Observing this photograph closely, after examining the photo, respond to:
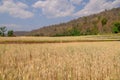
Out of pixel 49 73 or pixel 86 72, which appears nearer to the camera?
pixel 49 73

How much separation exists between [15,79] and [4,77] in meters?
0.23

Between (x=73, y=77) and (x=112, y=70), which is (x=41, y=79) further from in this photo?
(x=112, y=70)

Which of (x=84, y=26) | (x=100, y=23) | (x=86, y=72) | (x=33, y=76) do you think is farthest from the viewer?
(x=84, y=26)

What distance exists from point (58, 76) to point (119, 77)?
1.50 metres

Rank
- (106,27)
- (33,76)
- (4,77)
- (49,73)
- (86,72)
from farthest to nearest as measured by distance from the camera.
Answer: (106,27), (86,72), (49,73), (33,76), (4,77)

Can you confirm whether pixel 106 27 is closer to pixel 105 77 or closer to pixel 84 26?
pixel 84 26

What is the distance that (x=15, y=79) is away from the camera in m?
4.50

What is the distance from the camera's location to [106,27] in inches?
6216

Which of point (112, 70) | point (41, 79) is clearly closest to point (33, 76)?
point (41, 79)

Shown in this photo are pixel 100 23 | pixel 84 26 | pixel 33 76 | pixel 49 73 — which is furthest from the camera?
pixel 84 26

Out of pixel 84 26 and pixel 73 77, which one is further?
pixel 84 26

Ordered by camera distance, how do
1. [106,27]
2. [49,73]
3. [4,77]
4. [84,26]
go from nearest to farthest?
[4,77] → [49,73] → [106,27] → [84,26]

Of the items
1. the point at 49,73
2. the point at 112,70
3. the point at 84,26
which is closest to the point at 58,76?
the point at 49,73

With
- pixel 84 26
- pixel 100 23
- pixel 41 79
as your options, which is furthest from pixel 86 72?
pixel 84 26
